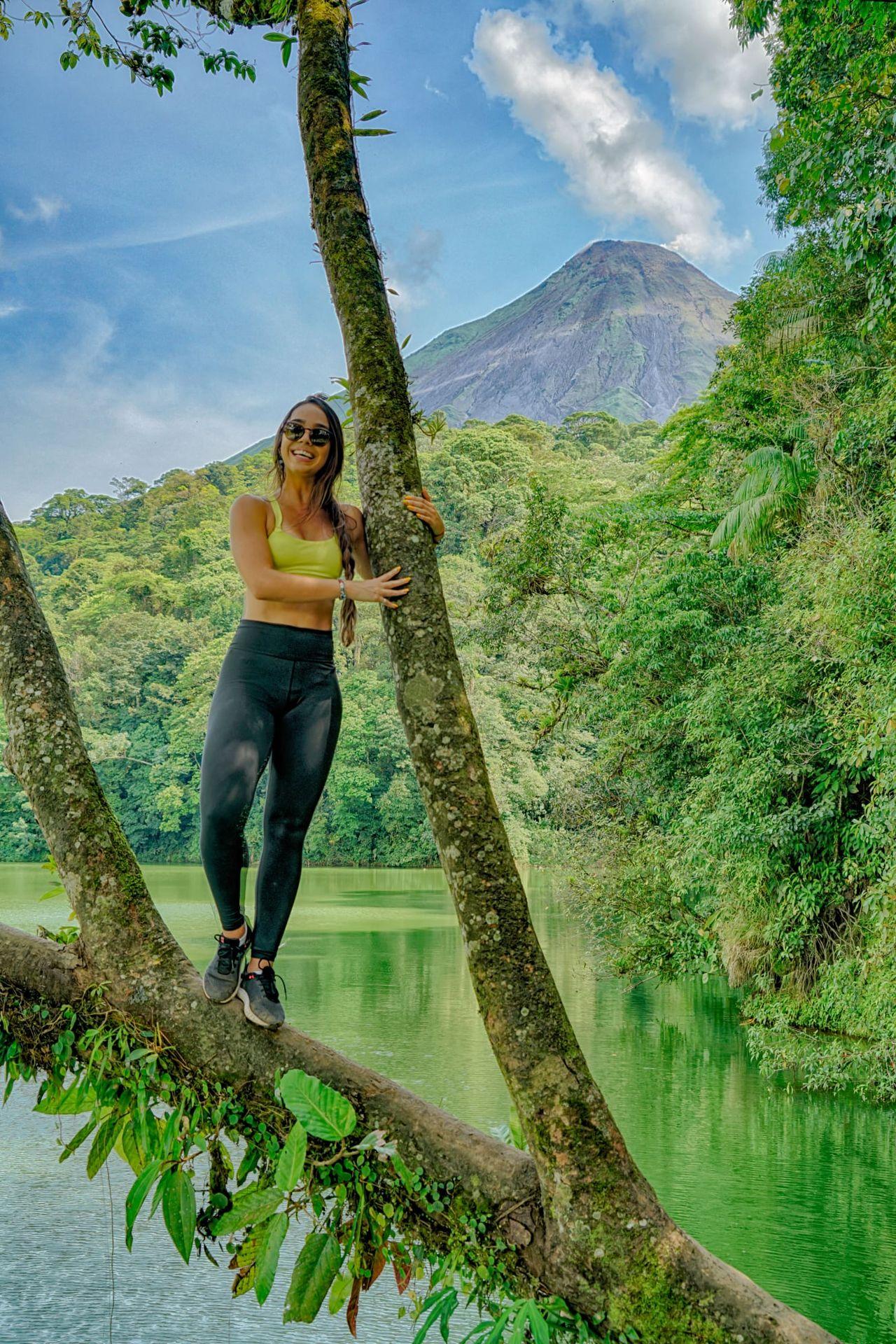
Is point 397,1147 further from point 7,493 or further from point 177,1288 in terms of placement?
point 7,493

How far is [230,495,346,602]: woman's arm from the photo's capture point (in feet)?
6.76

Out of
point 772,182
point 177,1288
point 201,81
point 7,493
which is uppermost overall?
point 201,81

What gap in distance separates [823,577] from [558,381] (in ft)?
331

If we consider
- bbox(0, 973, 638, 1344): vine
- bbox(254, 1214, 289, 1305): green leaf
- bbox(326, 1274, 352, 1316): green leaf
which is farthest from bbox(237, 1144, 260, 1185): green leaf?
bbox(326, 1274, 352, 1316): green leaf

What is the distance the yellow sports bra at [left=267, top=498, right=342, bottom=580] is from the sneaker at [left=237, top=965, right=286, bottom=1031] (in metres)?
0.75

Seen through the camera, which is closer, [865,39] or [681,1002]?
[865,39]

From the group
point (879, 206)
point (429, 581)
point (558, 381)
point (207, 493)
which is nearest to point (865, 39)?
point (879, 206)

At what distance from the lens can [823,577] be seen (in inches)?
303

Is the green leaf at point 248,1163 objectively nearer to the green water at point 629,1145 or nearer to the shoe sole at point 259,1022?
the shoe sole at point 259,1022

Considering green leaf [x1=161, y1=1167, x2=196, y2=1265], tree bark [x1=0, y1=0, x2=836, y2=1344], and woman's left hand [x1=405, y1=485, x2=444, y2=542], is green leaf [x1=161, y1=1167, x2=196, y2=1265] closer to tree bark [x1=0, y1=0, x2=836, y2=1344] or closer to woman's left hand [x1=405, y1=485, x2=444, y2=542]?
tree bark [x1=0, y1=0, x2=836, y2=1344]

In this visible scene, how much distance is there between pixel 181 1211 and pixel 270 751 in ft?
2.65

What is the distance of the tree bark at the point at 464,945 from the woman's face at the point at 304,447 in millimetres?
171

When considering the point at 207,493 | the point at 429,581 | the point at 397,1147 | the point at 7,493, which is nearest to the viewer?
the point at 397,1147

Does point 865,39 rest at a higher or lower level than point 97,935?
higher
